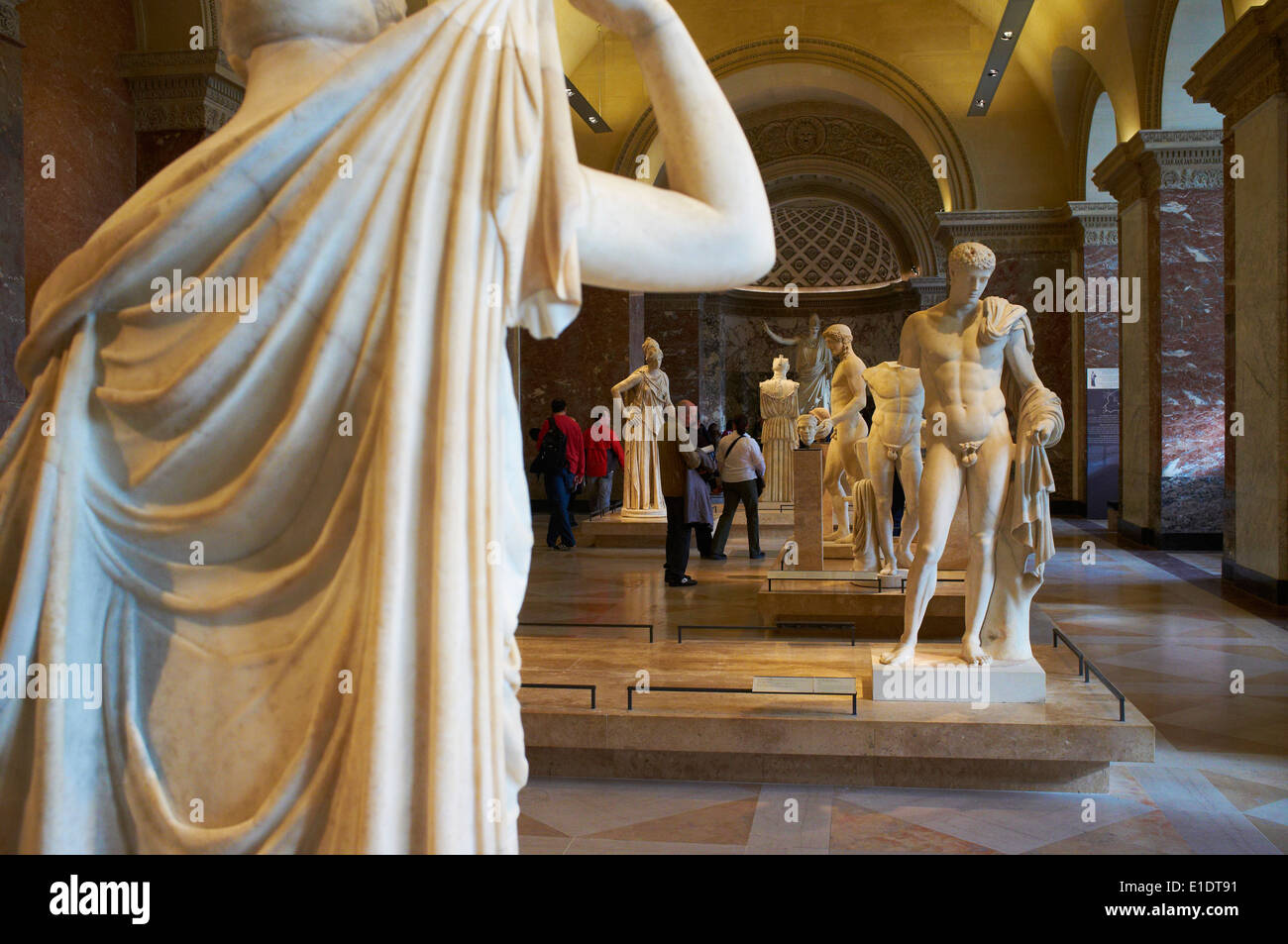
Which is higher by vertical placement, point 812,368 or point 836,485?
point 812,368

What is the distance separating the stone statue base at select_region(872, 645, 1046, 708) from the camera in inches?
204

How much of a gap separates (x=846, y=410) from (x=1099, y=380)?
9.97m

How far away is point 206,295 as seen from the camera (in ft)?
3.81

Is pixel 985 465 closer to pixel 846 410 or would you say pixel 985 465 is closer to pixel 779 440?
pixel 846 410

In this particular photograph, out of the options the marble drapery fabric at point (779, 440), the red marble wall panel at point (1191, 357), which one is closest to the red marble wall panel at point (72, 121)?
the marble drapery fabric at point (779, 440)

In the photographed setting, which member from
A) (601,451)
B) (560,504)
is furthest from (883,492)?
(601,451)

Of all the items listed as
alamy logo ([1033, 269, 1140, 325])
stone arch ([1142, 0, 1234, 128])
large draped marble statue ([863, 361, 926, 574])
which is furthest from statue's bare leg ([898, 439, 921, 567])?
alamy logo ([1033, 269, 1140, 325])

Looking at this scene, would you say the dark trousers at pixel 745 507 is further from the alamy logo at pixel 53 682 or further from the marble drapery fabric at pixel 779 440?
the alamy logo at pixel 53 682

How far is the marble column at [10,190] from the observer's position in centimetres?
715

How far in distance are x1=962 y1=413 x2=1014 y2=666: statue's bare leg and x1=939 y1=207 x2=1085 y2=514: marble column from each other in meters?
13.9

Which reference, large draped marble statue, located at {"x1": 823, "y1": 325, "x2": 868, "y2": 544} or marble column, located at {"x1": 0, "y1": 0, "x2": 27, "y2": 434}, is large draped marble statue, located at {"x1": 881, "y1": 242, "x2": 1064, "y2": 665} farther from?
marble column, located at {"x1": 0, "y1": 0, "x2": 27, "y2": 434}

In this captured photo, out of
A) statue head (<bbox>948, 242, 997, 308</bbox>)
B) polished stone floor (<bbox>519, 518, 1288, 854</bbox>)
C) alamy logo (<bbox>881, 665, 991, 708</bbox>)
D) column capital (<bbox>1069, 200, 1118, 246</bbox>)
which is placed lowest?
polished stone floor (<bbox>519, 518, 1288, 854</bbox>)

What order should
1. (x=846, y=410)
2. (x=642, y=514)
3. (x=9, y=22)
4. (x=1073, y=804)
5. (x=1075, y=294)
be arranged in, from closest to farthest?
(x=1073, y=804), (x=9, y=22), (x=846, y=410), (x=642, y=514), (x=1075, y=294)

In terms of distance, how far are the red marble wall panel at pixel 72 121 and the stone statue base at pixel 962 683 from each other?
8006mm
